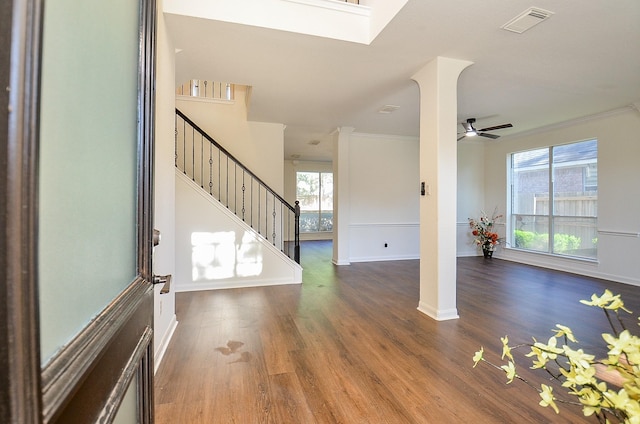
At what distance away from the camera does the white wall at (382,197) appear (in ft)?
20.7

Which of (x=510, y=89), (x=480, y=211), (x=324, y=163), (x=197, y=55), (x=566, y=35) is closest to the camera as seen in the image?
(x=566, y=35)

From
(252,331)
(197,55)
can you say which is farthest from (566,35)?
(252,331)

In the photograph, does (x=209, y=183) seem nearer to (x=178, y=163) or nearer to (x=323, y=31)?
(x=178, y=163)

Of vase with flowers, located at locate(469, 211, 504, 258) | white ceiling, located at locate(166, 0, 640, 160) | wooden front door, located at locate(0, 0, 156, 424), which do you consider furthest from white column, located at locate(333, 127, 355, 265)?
wooden front door, located at locate(0, 0, 156, 424)

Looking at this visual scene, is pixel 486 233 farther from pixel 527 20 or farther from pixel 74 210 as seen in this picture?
pixel 74 210

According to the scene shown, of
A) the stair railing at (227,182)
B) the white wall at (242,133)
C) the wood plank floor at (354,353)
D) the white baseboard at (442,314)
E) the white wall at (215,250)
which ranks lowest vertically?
A: the wood plank floor at (354,353)

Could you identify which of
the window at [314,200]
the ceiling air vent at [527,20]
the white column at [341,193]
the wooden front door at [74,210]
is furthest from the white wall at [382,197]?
the wooden front door at [74,210]

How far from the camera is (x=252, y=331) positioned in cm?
281

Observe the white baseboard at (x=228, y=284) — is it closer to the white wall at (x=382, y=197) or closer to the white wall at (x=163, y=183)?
the white wall at (x=163, y=183)

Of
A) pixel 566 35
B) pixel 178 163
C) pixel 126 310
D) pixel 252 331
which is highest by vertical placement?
pixel 566 35

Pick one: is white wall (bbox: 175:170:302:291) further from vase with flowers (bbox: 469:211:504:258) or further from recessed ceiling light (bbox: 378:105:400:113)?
vase with flowers (bbox: 469:211:504:258)

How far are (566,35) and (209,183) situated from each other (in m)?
5.03

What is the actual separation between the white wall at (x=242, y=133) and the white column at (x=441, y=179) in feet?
10.1

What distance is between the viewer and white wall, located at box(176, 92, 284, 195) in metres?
5.32
